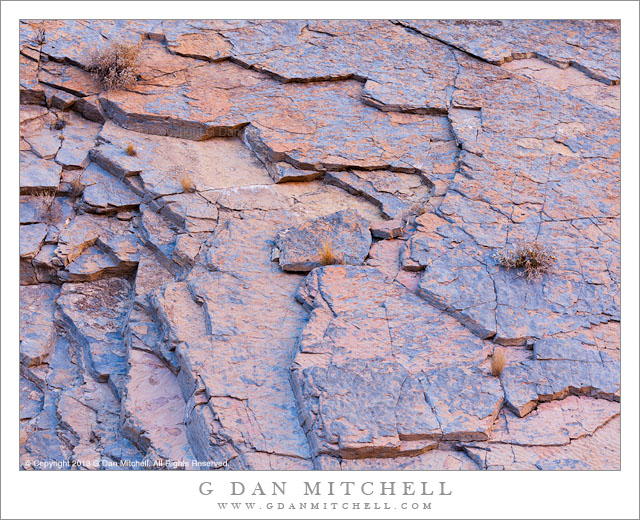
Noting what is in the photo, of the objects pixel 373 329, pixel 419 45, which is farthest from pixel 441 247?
pixel 419 45

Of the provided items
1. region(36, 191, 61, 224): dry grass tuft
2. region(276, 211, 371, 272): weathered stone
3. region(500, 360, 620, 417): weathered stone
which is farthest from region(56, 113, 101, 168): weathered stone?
region(500, 360, 620, 417): weathered stone

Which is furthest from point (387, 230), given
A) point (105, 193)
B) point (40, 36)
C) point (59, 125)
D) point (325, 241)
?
point (40, 36)

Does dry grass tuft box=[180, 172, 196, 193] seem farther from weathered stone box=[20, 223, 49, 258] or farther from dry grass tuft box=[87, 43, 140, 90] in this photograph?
dry grass tuft box=[87, 43, 140, 90]

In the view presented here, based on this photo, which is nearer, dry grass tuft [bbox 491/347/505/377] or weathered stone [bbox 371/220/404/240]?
dry grass tuft [bbox 491/347/505/377]

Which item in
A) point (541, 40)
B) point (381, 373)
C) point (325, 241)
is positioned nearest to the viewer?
point (381, 373)

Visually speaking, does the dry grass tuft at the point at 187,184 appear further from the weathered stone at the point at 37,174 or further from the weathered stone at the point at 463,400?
the weathered stone at the point at 463,400

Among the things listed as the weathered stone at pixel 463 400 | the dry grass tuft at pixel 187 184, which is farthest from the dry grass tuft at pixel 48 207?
the weathered stone at pixel 463 400

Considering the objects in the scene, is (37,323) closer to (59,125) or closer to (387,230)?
(59,125)
